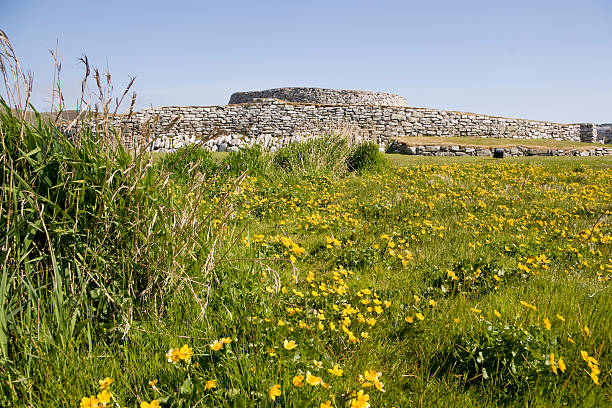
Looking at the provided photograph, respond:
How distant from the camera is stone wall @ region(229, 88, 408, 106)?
42.7 m

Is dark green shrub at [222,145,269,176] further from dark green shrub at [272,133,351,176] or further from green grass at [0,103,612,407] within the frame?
green grass at [0,103,612,407]

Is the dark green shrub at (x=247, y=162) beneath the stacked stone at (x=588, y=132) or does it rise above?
beneath

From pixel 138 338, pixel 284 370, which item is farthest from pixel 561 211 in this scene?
pixel 138 338

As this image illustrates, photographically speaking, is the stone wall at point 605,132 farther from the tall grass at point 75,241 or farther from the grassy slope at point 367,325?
the tall grass at point 75,241

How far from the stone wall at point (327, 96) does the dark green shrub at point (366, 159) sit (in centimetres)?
3158

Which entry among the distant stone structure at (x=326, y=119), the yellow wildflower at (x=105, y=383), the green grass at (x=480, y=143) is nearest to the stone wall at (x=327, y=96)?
the distant stone structure at (x=326, y=119)

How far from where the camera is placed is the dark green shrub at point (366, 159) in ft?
33.7

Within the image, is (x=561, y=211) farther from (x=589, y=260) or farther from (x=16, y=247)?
(x=16, y=247)

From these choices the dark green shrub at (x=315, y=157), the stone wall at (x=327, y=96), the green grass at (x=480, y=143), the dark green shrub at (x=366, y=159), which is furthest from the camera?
the stone wall at (x=327, y=96)

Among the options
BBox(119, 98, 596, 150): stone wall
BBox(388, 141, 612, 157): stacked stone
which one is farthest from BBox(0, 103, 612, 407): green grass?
BBox(119, 98, 596, 150): stone wall

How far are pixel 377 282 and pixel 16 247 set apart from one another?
268 centimetres

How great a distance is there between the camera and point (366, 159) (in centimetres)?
1039

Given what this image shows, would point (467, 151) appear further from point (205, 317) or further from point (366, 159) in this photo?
point (205, 317)

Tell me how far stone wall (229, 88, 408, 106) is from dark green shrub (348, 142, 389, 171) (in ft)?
104
